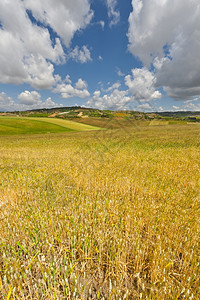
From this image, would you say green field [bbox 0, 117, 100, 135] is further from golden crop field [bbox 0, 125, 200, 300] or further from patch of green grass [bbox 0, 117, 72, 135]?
golden crop field [bbox 0, 125, 200, 300]

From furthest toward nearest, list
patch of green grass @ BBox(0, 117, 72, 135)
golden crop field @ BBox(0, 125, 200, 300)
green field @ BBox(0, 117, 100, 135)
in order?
green field @ BBox(0, 117, 100, 135) → patch of green grass @ BBox(0, 117, 72, 135) → golden crop field @ BBox(0, 125, 200, 300)

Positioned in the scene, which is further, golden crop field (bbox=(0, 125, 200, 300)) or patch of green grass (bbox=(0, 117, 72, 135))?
patch of green grass (bbox=(0, 117, 72, 135))

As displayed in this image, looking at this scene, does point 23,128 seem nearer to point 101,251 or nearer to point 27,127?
point 27,127

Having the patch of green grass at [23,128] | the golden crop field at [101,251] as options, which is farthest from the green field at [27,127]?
the golden crop field at [101,251]

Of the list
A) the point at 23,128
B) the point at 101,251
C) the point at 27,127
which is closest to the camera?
the point at 101,251

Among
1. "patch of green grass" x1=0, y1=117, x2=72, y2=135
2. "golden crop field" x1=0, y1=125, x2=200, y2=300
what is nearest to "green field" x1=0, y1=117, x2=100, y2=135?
"patch of green grass" x1=0, y1=117, x2=72, y2=135

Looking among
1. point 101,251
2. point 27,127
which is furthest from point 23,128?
point 101,251

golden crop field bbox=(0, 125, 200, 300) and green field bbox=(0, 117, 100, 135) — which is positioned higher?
green field bbox=(0, 117, 100, 135)

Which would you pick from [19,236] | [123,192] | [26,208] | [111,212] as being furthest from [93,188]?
[19,236]

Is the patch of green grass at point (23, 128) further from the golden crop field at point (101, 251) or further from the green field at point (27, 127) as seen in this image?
the golden crop field at point (101, 251)

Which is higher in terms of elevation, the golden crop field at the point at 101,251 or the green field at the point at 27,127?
the green field at the point at 27,127

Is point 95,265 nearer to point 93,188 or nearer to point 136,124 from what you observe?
point 93,188

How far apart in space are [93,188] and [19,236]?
235cm

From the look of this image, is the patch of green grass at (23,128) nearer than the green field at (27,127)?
Yes
